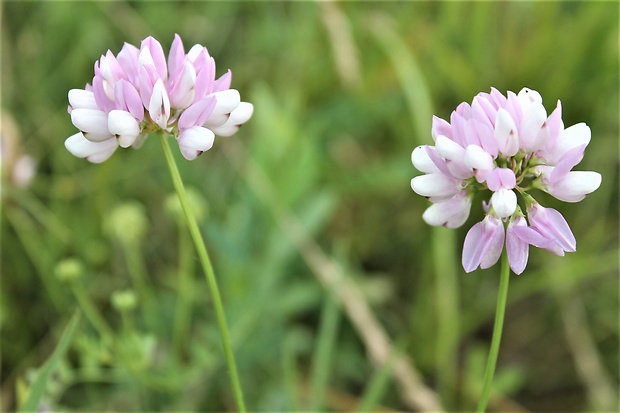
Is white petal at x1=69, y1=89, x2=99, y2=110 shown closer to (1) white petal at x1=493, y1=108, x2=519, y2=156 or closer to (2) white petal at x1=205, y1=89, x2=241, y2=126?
(2) white petal at x1=205, y1=89, x2=241, y2=126

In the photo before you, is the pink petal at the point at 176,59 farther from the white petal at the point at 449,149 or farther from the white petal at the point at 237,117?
the white petal at the point at 449,149

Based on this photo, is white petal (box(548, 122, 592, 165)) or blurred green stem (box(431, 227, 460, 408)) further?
blurred green stem (box(431, 227, 460, 408))

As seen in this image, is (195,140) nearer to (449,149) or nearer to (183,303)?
(449,149)

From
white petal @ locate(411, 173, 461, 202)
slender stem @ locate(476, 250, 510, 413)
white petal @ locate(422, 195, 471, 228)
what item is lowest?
slender stem @ locate(476, 250, 510, 413)

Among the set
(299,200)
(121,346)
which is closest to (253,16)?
(299,200)

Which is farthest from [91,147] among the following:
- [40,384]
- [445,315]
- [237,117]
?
[445,315]

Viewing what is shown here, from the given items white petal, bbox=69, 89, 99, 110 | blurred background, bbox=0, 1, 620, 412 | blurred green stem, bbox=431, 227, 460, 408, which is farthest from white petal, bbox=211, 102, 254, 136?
blurred green stem, bbox=431, 227, 460, 408
